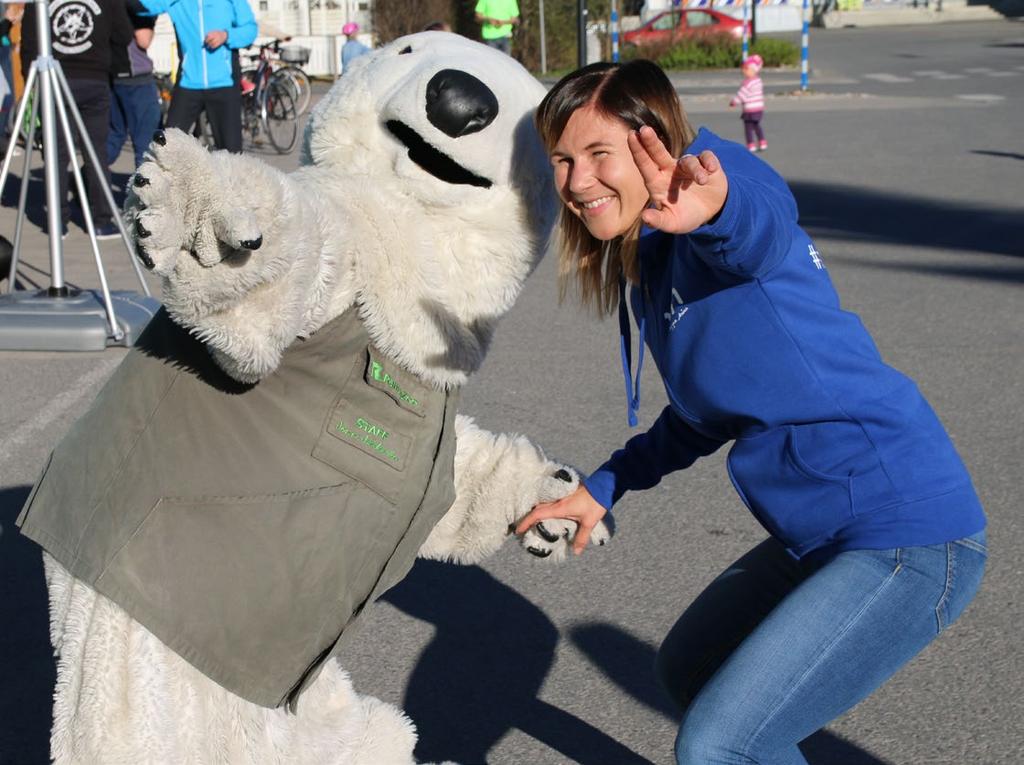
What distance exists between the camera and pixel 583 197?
8.14 ft

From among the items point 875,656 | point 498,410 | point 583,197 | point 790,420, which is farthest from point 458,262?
point 498,410

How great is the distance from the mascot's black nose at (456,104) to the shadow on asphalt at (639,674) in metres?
1.77

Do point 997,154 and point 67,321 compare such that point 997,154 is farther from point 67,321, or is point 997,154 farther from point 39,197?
point 67,321

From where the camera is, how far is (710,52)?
1172 inches

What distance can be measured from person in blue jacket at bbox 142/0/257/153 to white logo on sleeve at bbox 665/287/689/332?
777 cm

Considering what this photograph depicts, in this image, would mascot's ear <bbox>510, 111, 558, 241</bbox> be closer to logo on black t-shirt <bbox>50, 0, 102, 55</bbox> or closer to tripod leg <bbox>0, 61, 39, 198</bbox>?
tripod leg <bbox>0, 61, 39, 198</bbox>

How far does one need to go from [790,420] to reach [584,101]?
0.71 metres

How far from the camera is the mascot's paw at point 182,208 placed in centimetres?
198

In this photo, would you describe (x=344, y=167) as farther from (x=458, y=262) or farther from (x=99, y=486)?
(x=99, y=486)

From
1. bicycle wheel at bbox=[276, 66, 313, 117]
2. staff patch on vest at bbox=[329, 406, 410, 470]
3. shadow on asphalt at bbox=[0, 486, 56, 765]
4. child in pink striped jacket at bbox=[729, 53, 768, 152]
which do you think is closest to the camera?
staff patch on vest at bbox=[329, 406, 410, 470]

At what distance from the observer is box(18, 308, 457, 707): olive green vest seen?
7.60 feet

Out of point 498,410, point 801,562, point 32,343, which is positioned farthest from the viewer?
point 32,343

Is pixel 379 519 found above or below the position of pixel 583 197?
below

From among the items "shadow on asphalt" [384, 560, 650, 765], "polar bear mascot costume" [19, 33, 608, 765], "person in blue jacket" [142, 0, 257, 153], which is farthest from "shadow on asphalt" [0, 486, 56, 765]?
"person in blue jacket" [142, 0, 257, 153]
